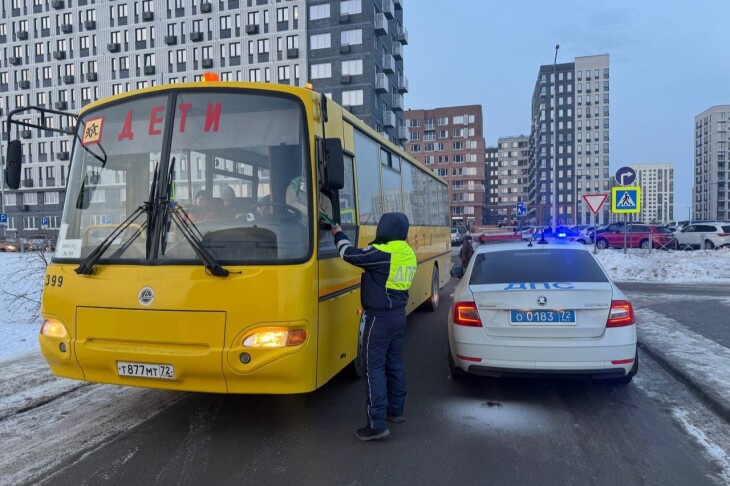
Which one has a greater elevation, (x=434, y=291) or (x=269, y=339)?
(x=269, y=339)

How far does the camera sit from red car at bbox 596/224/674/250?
3088 cm

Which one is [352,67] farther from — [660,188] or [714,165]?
[660,188]

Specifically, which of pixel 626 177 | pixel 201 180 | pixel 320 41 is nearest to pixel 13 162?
pixel 201 180

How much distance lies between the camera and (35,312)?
10266 mm

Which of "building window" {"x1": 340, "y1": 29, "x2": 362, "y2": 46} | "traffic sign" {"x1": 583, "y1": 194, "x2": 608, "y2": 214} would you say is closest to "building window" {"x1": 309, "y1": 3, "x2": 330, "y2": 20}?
"building window" {"x1": 340, "y1": 29, "x2": 362, "y2": 46}

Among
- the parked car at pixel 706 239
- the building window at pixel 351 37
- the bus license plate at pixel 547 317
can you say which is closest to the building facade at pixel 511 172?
the building window at pixel 351 37

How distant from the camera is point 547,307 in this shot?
15.9 feet

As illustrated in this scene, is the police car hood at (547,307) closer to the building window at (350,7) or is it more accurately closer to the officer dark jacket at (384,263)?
the officer dark jacket at (384,263)

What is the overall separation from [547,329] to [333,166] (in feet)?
7.98

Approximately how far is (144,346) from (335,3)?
5743 centimetres

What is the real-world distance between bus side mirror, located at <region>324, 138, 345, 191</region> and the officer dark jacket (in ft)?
1.44

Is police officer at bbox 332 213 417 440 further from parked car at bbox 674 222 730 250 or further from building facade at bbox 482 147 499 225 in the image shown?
building facade at bbox 482 147 499 225

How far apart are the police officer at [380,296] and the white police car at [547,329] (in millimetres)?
1016

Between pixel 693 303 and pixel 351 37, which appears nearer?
pixel 693 303
